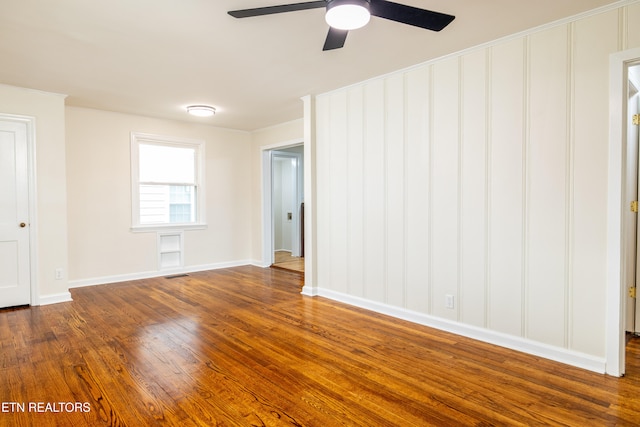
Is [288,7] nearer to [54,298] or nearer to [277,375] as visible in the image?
[277,375]

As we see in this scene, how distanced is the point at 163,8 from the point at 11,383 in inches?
107

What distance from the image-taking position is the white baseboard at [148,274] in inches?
199

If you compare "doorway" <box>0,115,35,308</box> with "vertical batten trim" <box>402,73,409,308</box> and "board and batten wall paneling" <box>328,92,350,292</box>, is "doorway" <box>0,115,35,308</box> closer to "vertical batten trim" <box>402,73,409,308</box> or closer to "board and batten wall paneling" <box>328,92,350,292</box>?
"board and batten wall paneling" <box>328,92,350,292</box>

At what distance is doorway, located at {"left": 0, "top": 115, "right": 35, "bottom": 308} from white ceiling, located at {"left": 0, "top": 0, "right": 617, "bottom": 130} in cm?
58

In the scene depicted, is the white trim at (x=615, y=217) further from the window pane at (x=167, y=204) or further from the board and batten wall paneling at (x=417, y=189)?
the window pane at (x=167, y=204)

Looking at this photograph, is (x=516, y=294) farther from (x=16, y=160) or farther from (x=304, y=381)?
(x=16, y=160)

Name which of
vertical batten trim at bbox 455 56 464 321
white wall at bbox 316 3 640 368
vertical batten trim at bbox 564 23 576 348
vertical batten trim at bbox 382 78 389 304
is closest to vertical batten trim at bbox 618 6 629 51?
white wall at bbox 316 3 640 368

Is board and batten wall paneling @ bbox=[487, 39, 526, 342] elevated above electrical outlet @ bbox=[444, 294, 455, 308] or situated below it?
above

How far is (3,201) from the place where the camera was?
402 cm

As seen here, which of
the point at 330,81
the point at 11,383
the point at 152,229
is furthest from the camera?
the point at 152,229

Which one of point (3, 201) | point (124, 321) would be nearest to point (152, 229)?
point (3, 201)

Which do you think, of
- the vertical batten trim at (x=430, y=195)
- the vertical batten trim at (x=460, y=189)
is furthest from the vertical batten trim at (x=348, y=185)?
the vertical batten trim at (x=460, y=189)

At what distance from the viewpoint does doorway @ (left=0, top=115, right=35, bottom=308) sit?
402cm

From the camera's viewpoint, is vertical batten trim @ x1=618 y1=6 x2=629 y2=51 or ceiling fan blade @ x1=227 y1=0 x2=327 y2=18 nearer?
ceiling fan blade @ x1=227 y1=0 x2=327 y2=18
